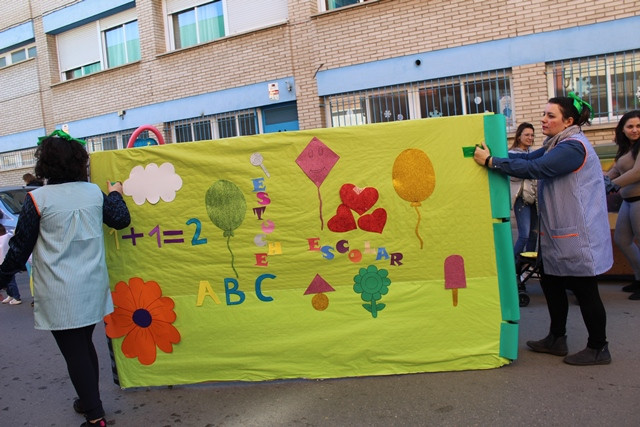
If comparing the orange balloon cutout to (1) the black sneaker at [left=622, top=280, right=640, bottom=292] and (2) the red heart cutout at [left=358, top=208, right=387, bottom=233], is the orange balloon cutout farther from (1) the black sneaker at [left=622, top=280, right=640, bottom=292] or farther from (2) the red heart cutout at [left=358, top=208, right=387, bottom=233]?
(1) the black sneaker at [left=622, top=280, right=640, bottom=292]

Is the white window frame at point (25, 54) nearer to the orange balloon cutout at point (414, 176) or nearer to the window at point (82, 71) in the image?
the window at point (82, 71)

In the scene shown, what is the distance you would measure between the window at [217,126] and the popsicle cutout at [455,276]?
9.49 metres

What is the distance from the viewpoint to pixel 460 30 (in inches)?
404

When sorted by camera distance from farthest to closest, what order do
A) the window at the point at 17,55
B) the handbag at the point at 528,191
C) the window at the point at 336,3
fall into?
the window at the point at 17,55 < the window at the point at 336,3 < the handbag at the point at 528,191

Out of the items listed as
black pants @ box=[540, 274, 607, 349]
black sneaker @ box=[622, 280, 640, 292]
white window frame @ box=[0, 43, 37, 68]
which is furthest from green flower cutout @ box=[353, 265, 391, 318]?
white window frame @ box=[0, 43, 37, 68]

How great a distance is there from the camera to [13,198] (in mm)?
10219

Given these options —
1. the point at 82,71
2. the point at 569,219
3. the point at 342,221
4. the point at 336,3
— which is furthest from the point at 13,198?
the point at 569,219

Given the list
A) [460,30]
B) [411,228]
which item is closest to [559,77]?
[460,30]

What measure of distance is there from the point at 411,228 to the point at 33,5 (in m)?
17.0

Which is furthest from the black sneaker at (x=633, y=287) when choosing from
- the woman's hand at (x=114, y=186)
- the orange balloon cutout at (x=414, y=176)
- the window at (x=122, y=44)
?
the window at (x=122, y=44)

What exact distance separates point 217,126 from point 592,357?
11.0 meters

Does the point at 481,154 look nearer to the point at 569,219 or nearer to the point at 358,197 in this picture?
the point at 569,219

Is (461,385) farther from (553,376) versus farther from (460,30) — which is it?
(460,30)

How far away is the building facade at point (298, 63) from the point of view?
954cm
